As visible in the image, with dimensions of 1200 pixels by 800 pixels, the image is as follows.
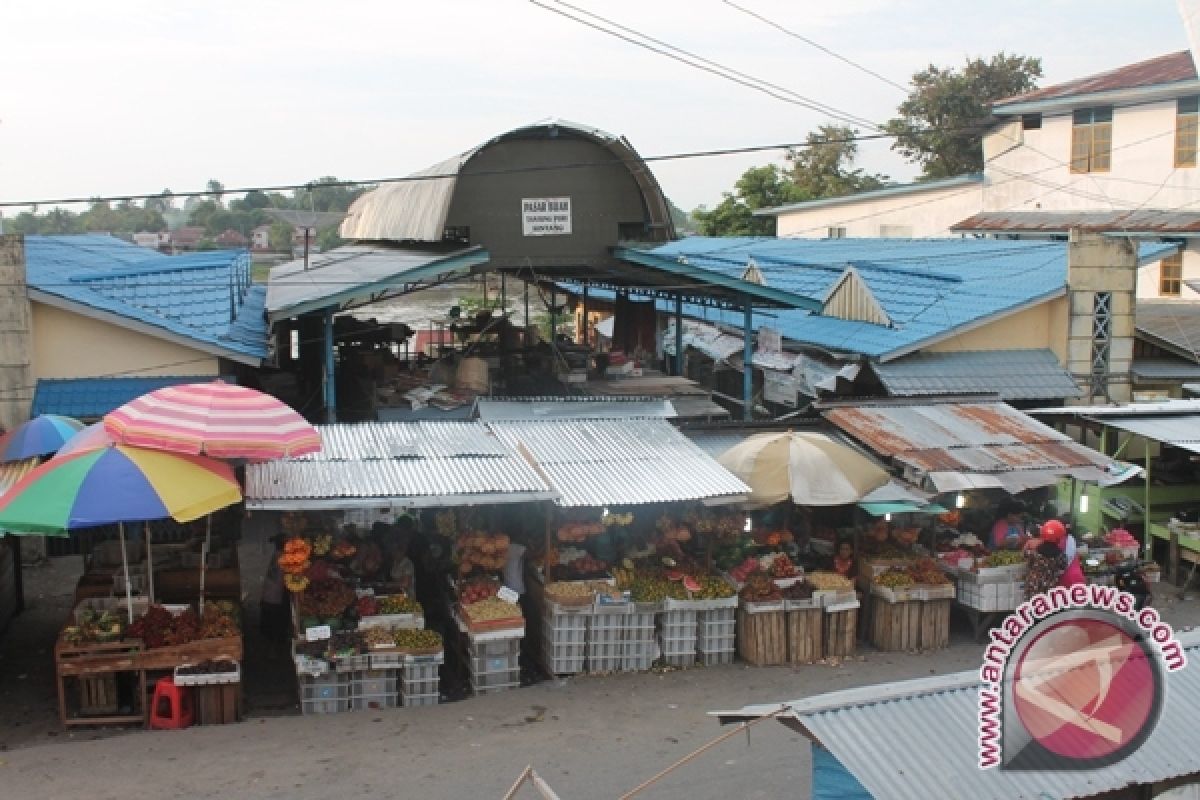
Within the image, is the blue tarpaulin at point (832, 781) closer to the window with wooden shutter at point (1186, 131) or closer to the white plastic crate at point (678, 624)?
the white plastic crate at point (678, 624)

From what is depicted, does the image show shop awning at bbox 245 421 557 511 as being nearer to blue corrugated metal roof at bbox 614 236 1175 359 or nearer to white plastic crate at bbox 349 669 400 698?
white plastic crate at bbox 349 669 400 698

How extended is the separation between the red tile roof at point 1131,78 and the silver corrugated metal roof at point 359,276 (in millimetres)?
22263

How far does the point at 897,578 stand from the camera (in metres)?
14.7

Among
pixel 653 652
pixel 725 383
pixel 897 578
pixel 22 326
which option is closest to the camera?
pixel 653 652

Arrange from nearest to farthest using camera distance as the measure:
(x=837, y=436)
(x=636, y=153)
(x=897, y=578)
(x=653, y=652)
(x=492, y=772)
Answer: (x=492, y=772) < (x=653, y=652) < (x=897, y=578) < (x=837, y=436) < (x=636, y=153)

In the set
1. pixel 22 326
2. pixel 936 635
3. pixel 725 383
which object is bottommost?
pixel 936 635

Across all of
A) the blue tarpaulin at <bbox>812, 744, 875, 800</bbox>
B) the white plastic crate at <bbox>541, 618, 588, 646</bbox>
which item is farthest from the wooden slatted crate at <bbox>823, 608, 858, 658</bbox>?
the blue tarpaulin at <bbox>812, 744, 875, 800</bbox>

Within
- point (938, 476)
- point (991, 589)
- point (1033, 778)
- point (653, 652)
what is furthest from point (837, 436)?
point (1033, 778)

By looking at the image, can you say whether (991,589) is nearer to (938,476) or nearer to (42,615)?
(938,476)

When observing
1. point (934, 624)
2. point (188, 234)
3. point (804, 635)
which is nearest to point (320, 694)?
point (804, 635)

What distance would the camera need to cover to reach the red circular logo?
21.1 feet

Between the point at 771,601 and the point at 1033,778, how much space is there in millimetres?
7826

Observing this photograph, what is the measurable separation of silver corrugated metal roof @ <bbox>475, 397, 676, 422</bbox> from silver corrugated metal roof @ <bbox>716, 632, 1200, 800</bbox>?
34.2 ft

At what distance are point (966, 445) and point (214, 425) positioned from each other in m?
9.81
